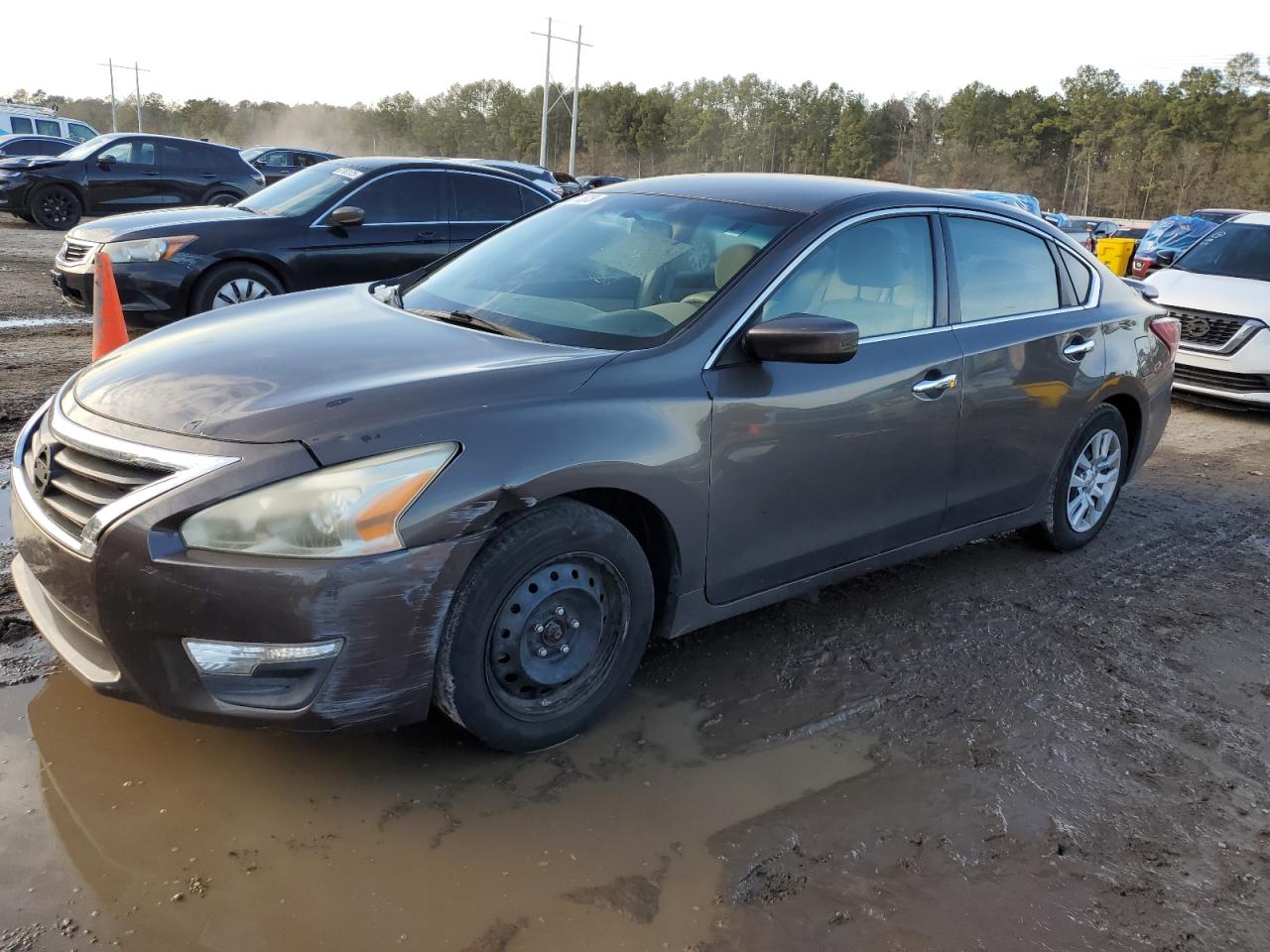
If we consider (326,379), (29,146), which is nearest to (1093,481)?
(326,379)

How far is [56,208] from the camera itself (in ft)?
57.0

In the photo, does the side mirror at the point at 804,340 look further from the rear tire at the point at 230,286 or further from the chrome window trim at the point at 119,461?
the rear tire at the point at 230,286

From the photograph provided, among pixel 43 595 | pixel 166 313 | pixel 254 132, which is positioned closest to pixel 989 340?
pixel 43 595

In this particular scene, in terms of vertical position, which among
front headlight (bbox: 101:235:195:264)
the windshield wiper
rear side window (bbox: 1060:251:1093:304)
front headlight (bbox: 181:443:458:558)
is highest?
rear side window (bbox: 1060:251:1093:304)

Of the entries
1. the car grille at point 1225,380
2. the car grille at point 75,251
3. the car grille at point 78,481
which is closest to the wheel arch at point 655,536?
the car grille at point 78,481

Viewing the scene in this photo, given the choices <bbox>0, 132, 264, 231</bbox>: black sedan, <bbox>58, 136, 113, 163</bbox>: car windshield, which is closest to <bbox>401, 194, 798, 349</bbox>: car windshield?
<bbox>0, 132, 264, 231</bbox>: black sedan

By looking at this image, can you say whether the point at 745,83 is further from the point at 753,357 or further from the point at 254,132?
the point at 753,357

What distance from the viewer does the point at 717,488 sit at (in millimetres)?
3141

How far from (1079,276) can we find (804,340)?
2219 millimetres

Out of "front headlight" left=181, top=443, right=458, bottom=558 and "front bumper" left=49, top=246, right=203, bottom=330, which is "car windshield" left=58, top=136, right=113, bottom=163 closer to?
"front bumper" left=49, top=246, right=203, bottom=330

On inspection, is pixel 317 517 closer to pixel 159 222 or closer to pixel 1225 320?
pixel 159 222

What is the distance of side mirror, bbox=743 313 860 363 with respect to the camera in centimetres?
310

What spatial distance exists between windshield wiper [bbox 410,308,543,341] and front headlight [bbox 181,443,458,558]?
93 cm

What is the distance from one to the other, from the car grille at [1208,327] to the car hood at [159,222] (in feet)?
23.9
